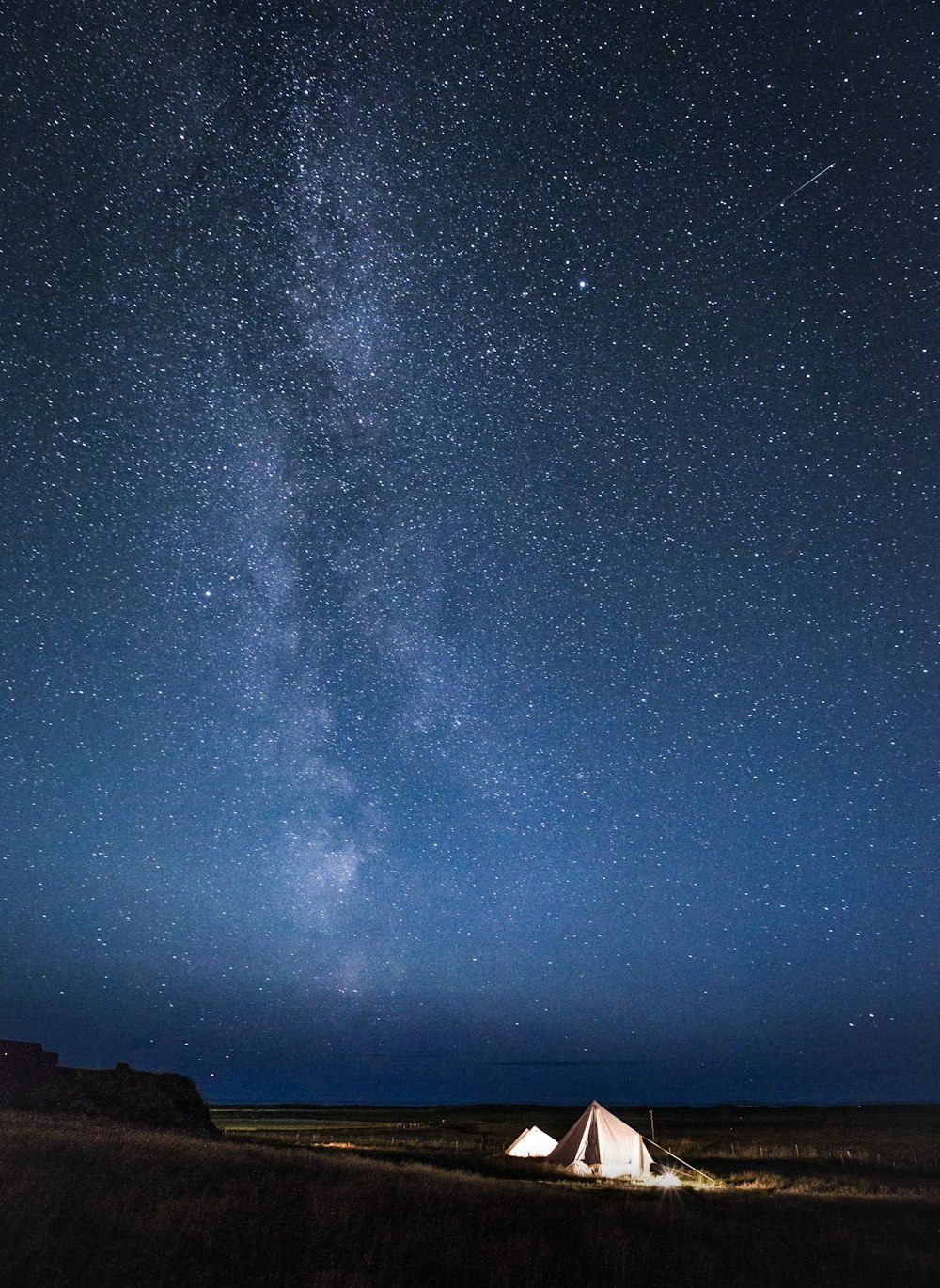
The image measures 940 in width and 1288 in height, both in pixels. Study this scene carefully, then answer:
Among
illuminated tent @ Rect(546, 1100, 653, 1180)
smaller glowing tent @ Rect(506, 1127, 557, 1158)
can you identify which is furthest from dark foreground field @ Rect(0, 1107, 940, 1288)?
smaller glowing tent @ Rect(506, 1127, 557, 1158)

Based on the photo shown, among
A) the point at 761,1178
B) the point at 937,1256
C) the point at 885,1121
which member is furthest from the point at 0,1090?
the point at 885,1121

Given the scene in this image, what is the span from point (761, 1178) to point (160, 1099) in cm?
1973

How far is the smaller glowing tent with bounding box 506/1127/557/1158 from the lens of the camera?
26328mm

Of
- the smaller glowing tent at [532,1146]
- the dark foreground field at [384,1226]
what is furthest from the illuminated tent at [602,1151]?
the dark foreground field at [384,1226]

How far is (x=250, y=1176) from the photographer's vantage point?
13.7 meters

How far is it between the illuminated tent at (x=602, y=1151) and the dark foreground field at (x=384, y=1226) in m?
4.10

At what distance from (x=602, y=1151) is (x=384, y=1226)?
13707 millimetres

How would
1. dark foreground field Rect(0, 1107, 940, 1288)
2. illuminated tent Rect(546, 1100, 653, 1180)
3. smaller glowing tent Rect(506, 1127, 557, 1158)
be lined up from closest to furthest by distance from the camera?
1. dark foreground field Rect(0, 1107, 940, 1288)
2. illuminated tent Rect(546, 1100, 653, 1180)
3. smaller glowing tent Rect(506, 1127, 557, 1158)

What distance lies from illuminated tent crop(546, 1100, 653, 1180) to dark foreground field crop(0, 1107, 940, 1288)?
13.5ft

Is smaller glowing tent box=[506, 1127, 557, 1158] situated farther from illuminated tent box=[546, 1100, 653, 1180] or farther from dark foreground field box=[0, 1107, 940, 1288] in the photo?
dark foreground field box=[0, 1107, 940, 1288]

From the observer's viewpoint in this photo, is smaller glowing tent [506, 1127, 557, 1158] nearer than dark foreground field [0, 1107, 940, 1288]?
No

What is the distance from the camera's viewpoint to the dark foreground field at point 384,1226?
30.2 ft

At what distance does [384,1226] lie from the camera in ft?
36.2

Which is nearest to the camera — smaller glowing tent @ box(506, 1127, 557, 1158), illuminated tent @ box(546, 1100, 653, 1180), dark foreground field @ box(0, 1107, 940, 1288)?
dark foreground field @ box(0, 1107, 940, 1288)
